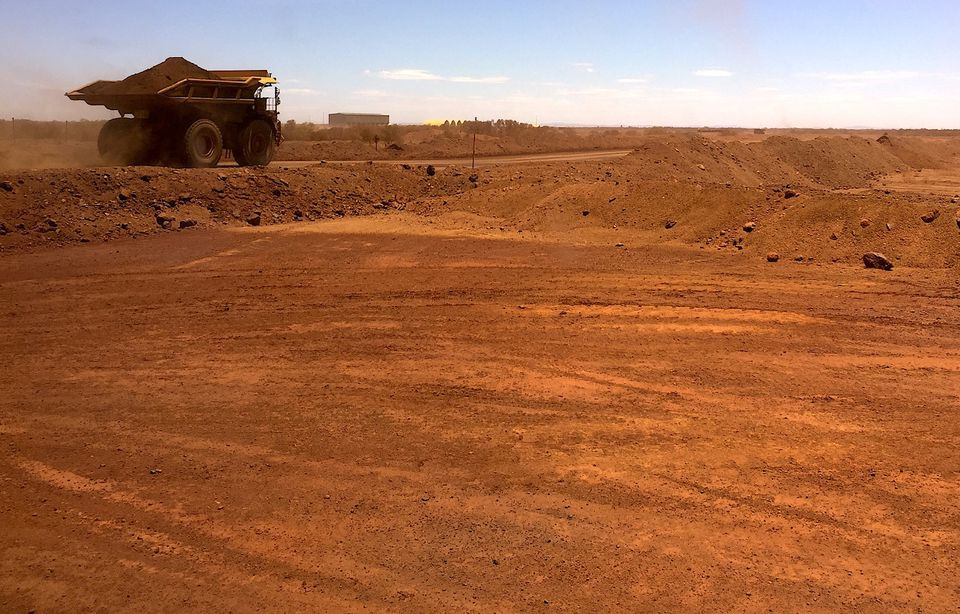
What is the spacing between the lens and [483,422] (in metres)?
5.89

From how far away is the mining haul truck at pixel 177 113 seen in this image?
58.1 ft

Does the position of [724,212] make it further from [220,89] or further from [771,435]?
[220,89]

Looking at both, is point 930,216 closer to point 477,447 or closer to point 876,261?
point 876,261

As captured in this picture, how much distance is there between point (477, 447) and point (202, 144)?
15743 millimetres

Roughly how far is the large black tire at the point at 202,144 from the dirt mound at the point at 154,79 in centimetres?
126

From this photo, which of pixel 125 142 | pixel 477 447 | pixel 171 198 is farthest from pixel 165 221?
pixel 477 447

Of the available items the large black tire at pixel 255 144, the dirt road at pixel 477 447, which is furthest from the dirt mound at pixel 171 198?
the dirt road at pixel 477 447

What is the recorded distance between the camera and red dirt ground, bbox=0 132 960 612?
4047 mm

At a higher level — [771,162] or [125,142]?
[771,162]

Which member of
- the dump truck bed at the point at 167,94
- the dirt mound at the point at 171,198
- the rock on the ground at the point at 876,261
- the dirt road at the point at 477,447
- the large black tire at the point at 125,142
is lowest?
the dirt road at the point at 477,447

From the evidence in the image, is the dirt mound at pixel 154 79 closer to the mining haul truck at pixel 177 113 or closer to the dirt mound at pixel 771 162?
the mining haul truck at pixel 177 113

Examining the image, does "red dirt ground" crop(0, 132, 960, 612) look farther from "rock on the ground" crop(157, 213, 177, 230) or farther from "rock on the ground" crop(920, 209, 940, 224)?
"rock on the ground" crop(157, 213, 177, 230)

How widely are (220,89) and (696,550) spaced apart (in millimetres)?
18018

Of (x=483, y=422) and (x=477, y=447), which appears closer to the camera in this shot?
(x=477, y=447)
